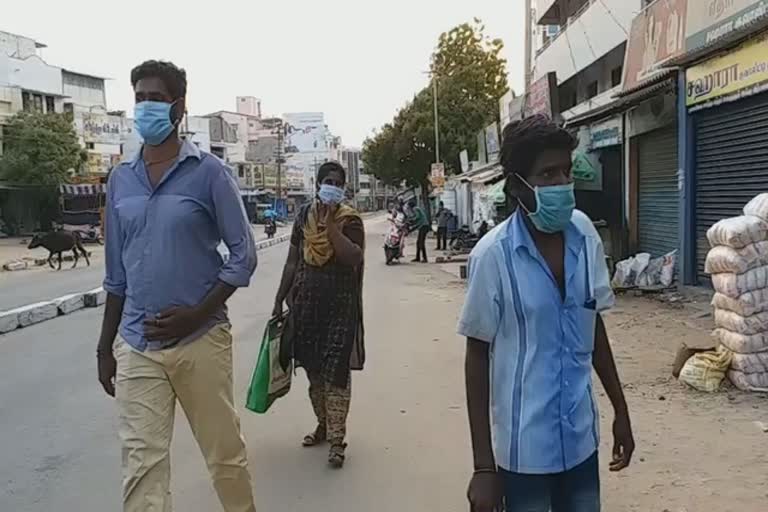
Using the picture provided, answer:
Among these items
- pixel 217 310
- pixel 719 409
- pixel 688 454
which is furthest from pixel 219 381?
pixel 719 409

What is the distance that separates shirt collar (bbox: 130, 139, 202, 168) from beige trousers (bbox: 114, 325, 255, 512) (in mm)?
651

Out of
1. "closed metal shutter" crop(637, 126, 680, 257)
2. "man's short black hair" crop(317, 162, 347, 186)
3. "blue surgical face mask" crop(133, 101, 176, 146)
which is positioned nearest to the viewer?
"blue surgical face mask" crop(133, 101, 176, 146)

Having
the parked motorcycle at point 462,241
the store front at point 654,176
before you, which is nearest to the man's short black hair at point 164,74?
the store front at point 654,176

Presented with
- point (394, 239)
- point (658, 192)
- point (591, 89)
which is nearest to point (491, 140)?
point (591, 89)

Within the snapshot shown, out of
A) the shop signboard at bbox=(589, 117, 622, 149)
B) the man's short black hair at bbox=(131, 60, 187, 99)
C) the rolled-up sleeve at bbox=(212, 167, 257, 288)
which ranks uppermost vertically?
the shop signboard at bbox=(589, 117, 622, 149)

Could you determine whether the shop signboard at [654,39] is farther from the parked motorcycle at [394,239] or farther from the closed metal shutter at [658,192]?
the parked motorcycle at [394,239]

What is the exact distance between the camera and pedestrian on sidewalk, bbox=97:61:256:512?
10.2 feet

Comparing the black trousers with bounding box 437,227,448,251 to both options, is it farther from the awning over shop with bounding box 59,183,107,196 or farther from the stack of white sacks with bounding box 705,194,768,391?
the stack of white sacks with bounding box 705,194,768,391

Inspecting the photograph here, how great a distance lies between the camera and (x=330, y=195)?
493 cm

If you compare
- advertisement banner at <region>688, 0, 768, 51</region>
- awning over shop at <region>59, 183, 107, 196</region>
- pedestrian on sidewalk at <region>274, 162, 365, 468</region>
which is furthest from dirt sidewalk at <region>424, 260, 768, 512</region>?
awning over shop at <region>59, 183, 107, 196</region>

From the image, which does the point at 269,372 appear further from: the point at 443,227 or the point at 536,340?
the point at 443,227

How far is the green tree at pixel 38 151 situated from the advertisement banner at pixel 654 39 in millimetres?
32580

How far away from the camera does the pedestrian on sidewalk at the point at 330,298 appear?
498cm

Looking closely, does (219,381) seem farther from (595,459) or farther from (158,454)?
(595,459)
